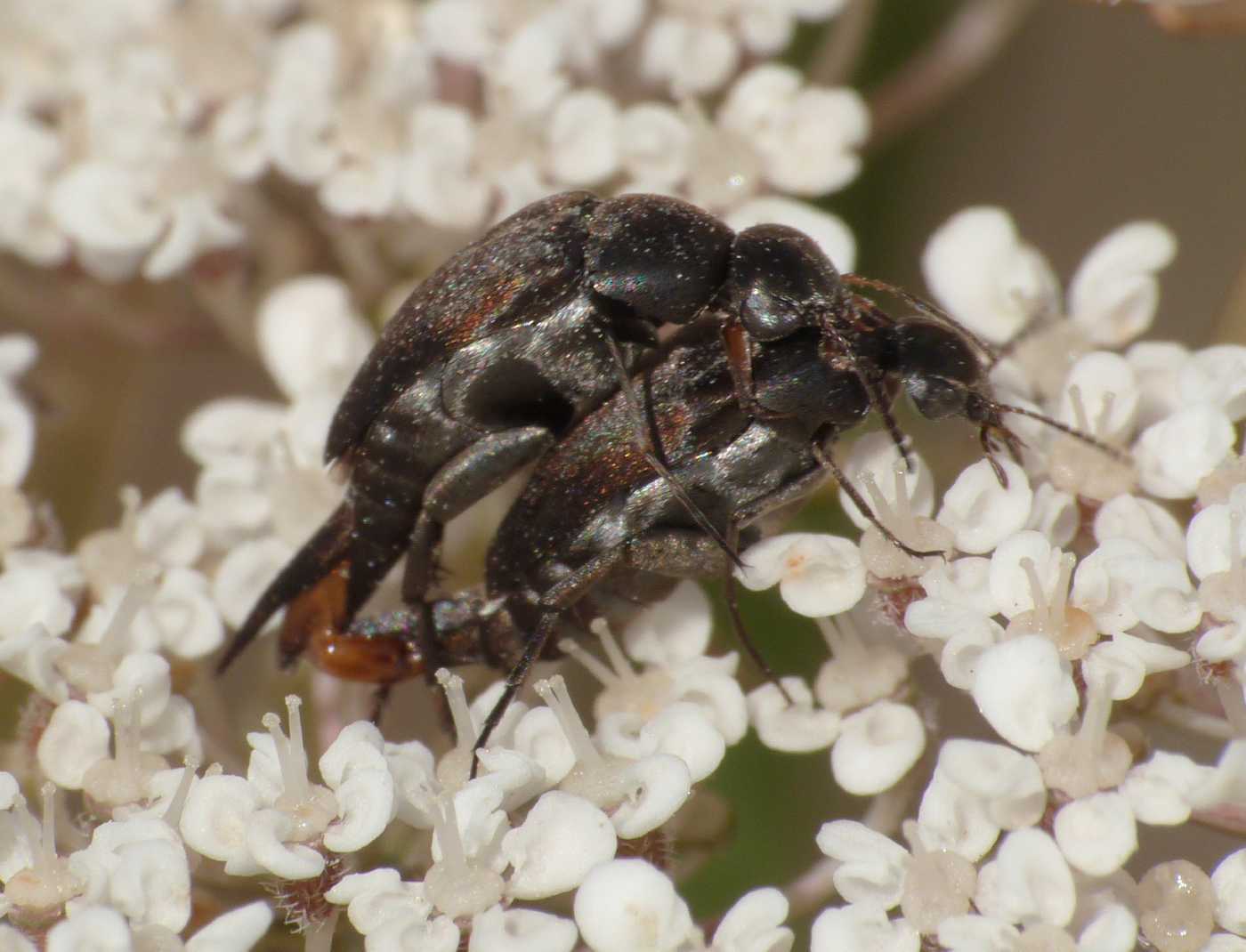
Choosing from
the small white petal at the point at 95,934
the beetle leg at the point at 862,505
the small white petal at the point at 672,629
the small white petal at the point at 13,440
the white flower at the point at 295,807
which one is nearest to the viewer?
the small white petal at the point at 95,934

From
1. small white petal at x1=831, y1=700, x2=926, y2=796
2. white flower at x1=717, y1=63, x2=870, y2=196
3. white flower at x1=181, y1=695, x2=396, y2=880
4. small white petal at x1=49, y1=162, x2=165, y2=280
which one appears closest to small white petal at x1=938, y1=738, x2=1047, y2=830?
small white petal at x1=831, y1=700, x2=926, y2=796

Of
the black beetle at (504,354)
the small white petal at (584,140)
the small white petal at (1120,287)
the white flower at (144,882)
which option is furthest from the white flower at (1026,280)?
the white flower at (144,882)

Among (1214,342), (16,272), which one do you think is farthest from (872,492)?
(16,272)

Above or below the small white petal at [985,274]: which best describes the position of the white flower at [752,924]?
below

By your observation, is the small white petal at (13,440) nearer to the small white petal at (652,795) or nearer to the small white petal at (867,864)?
the small white petal at (652,795)

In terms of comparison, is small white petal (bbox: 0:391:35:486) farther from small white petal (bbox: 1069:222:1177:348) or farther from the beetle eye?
small white petal (bbox: 1069:222:1177:348)

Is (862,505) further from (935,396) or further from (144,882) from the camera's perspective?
(144,882)
